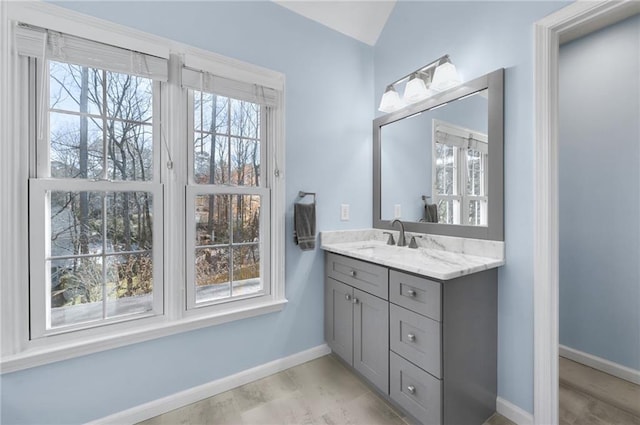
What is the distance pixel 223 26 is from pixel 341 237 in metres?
1.69

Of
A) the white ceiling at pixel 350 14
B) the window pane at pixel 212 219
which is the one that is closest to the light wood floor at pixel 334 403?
the window pane at pixel 212 219

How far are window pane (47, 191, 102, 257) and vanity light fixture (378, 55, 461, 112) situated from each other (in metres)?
2.01

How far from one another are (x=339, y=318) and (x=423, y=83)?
178 centimetres

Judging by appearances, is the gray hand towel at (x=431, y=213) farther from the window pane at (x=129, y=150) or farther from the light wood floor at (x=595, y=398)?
the window pane at (x=129, y=150)

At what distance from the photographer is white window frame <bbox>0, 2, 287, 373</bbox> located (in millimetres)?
1255

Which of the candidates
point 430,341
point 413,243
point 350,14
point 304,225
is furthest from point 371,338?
point 350,14

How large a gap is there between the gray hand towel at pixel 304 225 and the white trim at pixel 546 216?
1323 mm

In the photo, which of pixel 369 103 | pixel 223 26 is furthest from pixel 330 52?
pixel 223 26

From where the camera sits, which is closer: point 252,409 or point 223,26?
point 252,409

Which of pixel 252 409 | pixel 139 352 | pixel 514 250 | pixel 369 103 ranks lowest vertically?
pixel 252 409

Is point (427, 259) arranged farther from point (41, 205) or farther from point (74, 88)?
point (74, 88)

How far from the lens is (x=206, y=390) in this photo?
5.64ft

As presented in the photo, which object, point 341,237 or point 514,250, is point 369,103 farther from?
point 514,250

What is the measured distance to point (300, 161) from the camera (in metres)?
2.08
